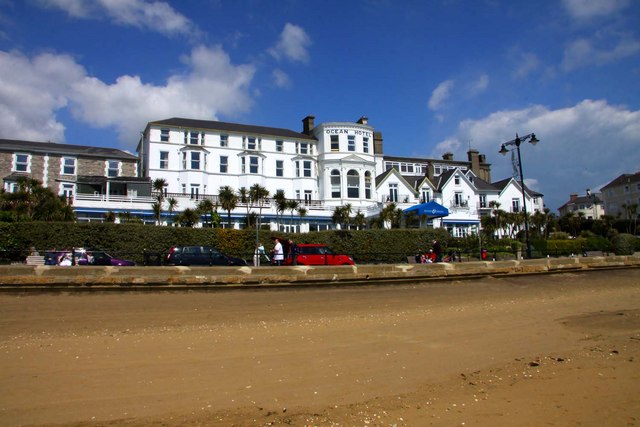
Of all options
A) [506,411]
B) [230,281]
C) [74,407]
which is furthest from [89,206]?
[506,411]

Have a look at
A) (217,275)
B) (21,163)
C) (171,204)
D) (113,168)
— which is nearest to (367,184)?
(171,204)

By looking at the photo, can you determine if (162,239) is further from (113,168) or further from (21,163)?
(21,163)

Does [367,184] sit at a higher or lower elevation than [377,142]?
lower

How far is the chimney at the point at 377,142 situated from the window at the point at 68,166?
35363 millimetres

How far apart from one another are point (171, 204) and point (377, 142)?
101 feet

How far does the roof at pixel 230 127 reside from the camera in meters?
47.0

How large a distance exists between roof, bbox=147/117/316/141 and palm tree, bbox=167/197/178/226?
10.2m

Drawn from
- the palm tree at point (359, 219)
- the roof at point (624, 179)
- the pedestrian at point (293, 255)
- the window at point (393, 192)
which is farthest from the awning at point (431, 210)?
the roof at point (624, 179)

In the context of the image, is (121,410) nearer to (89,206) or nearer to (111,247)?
(111,247)

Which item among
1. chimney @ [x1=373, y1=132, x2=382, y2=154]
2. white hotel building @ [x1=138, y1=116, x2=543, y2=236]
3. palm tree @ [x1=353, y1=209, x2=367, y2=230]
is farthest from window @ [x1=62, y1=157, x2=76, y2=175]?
chimney @ [x1=373, y1=132, x2=382, y2=154]

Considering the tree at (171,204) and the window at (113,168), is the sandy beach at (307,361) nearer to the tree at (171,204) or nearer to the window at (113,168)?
the tree at (171,204)

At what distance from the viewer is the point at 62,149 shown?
46.2 metres

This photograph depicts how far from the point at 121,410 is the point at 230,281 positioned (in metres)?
6.27

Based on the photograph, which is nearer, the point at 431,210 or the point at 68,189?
the point at 431,210
